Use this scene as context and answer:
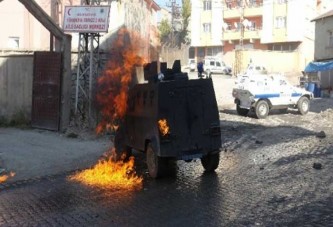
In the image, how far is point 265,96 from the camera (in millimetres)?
21344

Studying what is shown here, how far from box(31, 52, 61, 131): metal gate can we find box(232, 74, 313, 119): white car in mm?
9250

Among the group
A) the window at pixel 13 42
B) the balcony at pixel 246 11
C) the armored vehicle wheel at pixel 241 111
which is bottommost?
the armored vehicle wheel at pixel 241 111

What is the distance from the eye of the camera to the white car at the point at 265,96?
21.2 m

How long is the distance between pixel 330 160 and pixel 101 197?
5.95 meters

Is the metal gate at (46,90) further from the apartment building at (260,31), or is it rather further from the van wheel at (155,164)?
the apartment building at (260,31)

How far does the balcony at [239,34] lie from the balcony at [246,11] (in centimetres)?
219

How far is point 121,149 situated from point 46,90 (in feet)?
16.2

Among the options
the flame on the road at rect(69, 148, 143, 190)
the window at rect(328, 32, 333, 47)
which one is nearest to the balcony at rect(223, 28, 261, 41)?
the window at rect(328, 32, 333, 47)

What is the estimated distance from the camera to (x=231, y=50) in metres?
63.9

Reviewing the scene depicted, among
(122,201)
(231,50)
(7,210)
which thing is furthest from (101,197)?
(231,50)

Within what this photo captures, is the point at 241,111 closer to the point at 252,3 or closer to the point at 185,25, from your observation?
the point at 252,3

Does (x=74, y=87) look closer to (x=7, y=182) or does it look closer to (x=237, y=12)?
(x=7, y=182)

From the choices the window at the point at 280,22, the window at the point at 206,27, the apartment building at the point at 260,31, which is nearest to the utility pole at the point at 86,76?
the apartment building at the point at 260,31

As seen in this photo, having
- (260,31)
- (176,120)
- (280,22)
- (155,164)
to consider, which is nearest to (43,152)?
(155,164)
